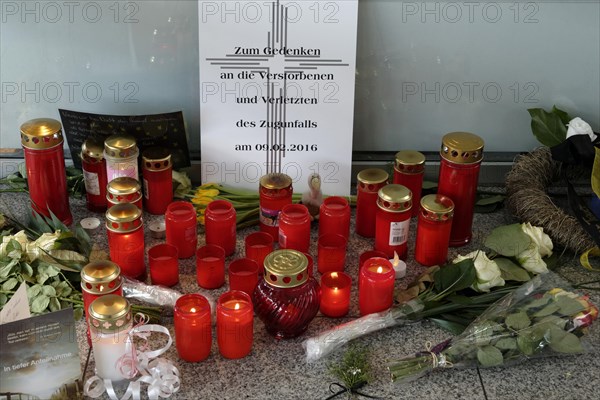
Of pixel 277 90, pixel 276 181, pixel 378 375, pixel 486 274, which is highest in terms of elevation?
pixel 277 90

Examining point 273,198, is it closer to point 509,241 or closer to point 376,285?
point 376,285

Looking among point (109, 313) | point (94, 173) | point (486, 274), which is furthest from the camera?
point (94, 173)

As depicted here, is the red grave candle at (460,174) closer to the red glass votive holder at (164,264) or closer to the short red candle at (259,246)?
the short red candle at (259,246)

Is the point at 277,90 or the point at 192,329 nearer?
the point at 192,329

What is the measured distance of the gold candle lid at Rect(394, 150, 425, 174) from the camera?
1521 millimetres

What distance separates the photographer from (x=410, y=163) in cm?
152

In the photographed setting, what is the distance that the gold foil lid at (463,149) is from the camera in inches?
56.0

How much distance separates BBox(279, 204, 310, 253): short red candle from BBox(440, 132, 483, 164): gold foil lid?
0.27m

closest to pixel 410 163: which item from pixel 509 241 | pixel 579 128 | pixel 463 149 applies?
pixel 463 149

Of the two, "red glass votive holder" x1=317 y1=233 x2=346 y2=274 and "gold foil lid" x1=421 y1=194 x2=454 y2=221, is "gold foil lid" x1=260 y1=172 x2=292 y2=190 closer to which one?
"red glass votive holder" x1=317 y1=233 x2=346 y2=274

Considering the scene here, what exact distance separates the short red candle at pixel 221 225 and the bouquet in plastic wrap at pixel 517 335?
15.6 inches

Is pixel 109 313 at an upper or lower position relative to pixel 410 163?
lower

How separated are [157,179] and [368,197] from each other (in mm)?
401

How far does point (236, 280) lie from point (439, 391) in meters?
0.37
